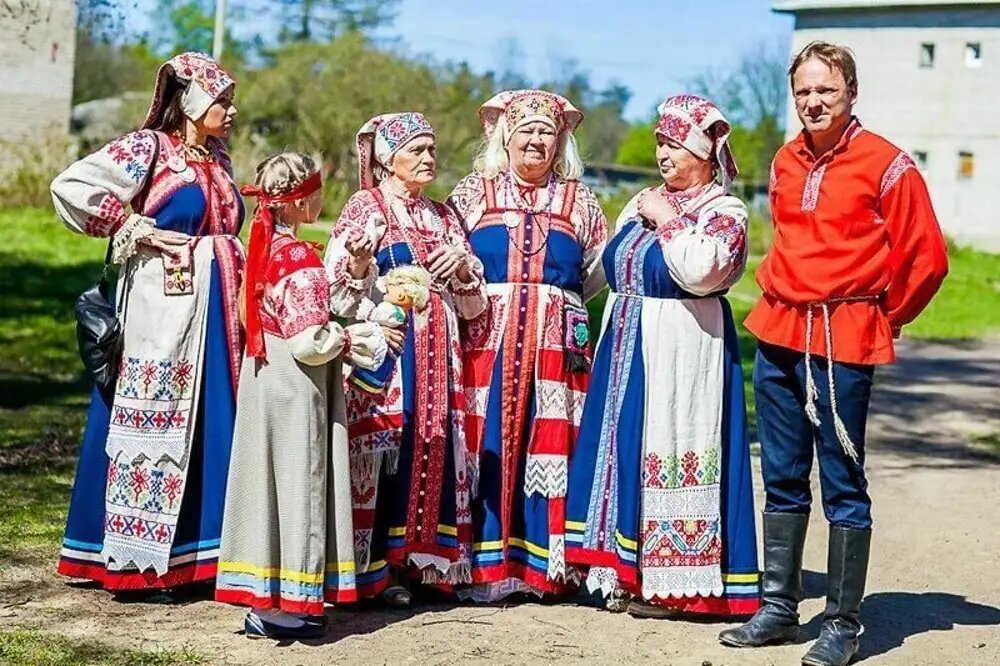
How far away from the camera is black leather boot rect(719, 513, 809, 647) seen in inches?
209

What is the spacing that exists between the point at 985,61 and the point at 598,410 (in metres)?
35.6

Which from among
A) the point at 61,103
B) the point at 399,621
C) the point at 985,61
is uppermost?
the point at 985,61

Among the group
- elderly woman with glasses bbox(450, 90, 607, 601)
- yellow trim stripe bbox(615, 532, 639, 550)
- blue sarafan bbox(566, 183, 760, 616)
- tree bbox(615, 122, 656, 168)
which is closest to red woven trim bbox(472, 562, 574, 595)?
elderly woman with glasses bbox(450, 90, 607, 601)

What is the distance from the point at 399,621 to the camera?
5613 mm

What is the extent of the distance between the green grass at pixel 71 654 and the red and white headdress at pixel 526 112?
89.7 inches

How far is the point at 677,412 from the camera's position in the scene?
18.3ft

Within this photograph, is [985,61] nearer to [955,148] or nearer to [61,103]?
[955,148]

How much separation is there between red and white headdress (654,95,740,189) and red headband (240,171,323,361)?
1.29m

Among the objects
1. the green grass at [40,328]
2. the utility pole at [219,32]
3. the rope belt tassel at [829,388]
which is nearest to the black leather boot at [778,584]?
the rope belt tassel at [829,388]

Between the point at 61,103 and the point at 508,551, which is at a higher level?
the point at 61,103

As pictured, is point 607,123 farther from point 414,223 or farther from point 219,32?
point 414,223

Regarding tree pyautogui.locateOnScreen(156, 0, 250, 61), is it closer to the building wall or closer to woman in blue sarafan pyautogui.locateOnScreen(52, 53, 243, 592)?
the building wall

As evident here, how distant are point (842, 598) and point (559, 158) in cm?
199

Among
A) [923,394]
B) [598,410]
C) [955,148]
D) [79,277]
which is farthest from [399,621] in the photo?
Result: [955,148]
